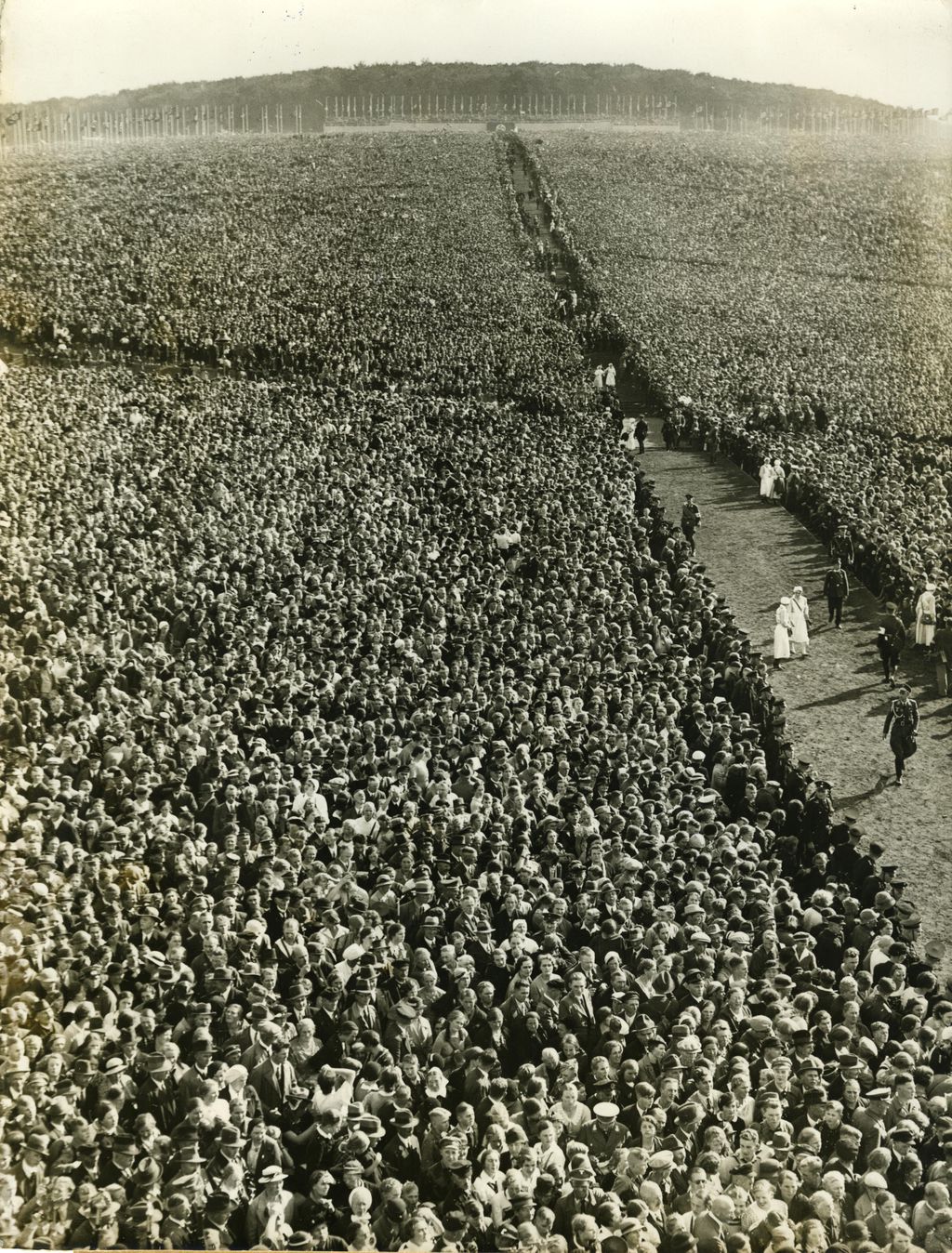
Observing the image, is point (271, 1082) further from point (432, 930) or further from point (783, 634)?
point (783, 634)

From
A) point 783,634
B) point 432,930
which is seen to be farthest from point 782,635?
point 432,930

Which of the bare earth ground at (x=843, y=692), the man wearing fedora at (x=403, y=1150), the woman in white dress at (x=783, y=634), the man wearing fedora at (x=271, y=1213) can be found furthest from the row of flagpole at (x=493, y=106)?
the man wearing fedora at (x=271, y=1213)

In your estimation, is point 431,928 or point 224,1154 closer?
point 224,1154

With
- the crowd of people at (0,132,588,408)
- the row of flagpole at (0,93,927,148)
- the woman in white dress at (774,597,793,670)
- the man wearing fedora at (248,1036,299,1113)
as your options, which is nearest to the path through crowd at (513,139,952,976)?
the woman in white dress at (774,597,793,670)

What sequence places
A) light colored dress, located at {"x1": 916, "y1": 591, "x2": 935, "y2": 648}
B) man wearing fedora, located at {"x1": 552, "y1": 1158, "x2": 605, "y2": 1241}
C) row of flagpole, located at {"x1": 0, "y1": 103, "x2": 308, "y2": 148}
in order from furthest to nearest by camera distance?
row of flagpole, located at {"x1": 0, "y1": 103, "x2": 308, "y2": 148} < light colored dress, located at {"x1": 916, "y1": 591, "x2": 935, "y2": 648} < man wearing fedora, located at {"x1": 552, "y1": 1158, "x2": 605, "y2": 1241}

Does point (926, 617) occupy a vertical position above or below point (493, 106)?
below

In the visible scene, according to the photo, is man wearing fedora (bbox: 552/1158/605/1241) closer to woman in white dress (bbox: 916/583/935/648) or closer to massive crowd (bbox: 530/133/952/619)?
massive crowd (bbox: 530/133/952/619)

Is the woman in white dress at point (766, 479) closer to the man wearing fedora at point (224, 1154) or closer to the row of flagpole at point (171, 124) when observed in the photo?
the row of flagpole at point (171, 124)

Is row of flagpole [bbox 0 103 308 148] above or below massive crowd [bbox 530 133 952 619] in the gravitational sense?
above
